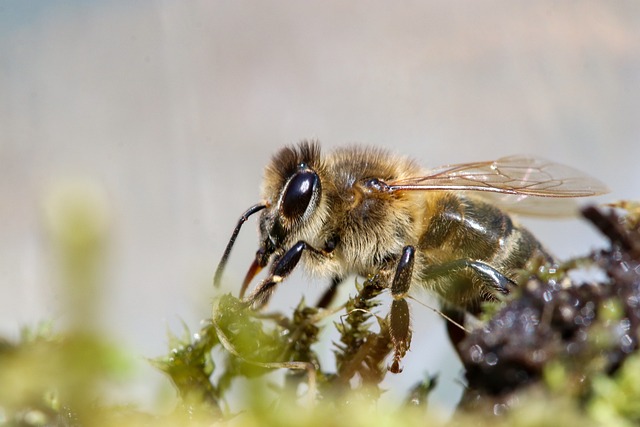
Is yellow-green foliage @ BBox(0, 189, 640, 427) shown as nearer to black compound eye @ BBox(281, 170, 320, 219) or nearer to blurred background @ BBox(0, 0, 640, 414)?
black compound eye @ BBox(281, 170, 320, 219)

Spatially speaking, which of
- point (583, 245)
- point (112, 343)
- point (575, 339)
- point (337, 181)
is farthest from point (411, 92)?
point (575, 339)

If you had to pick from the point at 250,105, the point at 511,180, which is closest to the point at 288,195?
the point at 511,180

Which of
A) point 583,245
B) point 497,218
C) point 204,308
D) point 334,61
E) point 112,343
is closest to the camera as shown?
point 112,343

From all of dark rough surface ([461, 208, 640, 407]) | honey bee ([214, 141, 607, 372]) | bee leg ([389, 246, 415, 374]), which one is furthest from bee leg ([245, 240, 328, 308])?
dark rough surface ([461, 208, 640, 407])

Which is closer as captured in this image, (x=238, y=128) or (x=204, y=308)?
(x=204, y=308)

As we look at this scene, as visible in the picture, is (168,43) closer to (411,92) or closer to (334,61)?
(334,61)

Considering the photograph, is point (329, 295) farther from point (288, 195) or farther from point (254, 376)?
point (254, 376)

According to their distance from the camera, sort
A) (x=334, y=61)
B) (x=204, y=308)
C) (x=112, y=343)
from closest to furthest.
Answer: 1. (x=112, y=343)
2. (x=204, y=308)
3. (x=334, y=61)
